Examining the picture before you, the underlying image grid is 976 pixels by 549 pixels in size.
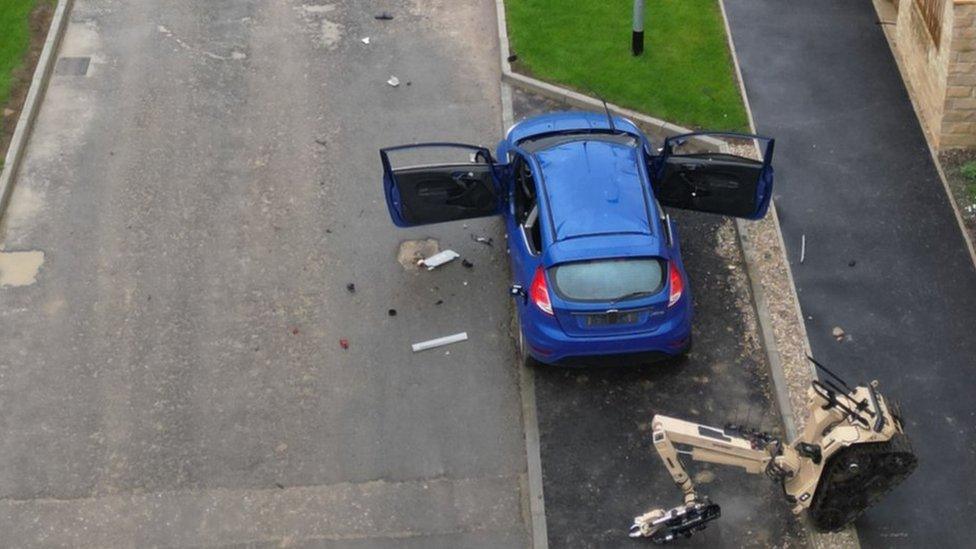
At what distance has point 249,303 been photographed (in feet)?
42.9

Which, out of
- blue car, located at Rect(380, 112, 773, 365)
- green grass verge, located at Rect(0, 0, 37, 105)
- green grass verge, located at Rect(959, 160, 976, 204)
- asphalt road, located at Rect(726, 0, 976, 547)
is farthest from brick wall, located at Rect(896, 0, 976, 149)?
green grass verge, located at Rect(0, 0, 37, 105)

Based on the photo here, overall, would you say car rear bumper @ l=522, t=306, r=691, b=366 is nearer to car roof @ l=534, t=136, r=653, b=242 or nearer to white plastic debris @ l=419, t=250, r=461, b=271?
car roof @ l=534, t=136, r=653, b=242

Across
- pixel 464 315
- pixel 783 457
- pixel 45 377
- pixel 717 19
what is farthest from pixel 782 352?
pixel 45 377

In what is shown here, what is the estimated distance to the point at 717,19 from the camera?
16.8 m

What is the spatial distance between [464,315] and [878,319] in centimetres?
443

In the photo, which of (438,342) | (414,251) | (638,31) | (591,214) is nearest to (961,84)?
(638,31)

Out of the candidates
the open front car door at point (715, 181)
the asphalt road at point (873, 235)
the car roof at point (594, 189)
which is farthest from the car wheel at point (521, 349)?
the asphalt road at point (873, 235)

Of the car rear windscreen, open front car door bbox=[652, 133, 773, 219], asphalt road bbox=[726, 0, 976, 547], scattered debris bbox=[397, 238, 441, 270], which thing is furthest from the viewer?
scattered debris bbox=[397, 238, 441, 270]

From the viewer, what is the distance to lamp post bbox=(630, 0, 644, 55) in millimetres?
15555

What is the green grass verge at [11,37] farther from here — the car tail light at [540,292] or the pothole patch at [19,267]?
the car tail light at [540,292]

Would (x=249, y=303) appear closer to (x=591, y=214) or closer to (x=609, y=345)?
(x=591, y=214)

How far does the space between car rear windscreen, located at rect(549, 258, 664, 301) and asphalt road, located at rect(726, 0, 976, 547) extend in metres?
2.23

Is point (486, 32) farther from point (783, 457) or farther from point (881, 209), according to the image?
point (783, 457)

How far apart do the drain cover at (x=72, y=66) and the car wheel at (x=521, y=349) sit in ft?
26.4
